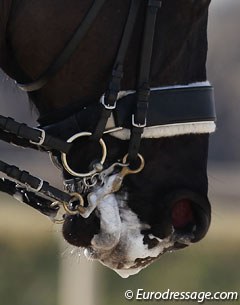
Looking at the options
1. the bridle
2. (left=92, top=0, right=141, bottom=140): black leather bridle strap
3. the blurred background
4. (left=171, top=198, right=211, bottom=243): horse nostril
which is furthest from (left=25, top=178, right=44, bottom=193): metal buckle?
the blurred background

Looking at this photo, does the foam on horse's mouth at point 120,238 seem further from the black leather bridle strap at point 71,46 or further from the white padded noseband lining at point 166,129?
the black leather bridle strap at point 71,46

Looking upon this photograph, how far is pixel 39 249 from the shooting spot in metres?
7.63

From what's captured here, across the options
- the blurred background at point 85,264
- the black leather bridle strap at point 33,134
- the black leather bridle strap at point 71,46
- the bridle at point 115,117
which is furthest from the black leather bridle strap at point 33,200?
the blurred background at point 85,264

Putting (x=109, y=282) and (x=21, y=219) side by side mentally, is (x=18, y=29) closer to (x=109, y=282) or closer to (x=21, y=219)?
(x=109, y=282)

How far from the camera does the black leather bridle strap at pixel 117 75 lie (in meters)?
2.59

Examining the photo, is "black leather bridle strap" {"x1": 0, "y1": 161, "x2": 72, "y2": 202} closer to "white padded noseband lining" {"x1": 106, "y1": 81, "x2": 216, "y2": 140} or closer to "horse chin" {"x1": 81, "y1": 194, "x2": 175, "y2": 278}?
"horse chin" {"x1": 81, "y1": 194, "x2": 175, "y2": 278}

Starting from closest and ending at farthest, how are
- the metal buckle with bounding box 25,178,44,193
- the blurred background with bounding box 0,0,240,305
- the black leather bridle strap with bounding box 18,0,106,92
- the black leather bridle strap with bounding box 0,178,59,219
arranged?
the black leather bridle strap with bounding box 18,0,106,92, the metal buckle with bounding box 25,178,44,193, the black leather bridle strap with bounding box 0,178,59,219, the blurred background with bounding box 0,0,240,305

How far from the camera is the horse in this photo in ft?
8.57

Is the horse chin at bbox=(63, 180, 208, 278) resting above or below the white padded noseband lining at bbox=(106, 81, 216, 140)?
below

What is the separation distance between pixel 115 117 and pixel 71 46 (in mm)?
222

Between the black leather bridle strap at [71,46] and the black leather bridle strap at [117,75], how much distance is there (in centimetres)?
9

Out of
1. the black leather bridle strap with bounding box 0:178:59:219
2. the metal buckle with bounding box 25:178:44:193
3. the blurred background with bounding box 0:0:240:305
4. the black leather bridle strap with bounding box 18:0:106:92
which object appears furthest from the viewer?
the blurred background with bounding box 0:0:240:305

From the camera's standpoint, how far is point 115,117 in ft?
8.64

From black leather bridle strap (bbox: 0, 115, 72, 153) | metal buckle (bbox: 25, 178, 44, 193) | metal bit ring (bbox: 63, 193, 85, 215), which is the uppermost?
black leather bridle strap (bbox: 0, 115, 72, 153)
